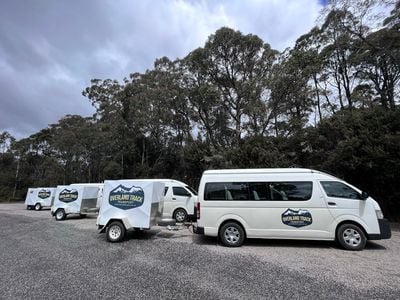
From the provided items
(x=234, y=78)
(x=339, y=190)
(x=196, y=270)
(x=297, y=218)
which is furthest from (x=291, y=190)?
(x=234, y=78)

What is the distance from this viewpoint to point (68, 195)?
12.4 metres

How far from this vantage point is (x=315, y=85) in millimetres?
18422

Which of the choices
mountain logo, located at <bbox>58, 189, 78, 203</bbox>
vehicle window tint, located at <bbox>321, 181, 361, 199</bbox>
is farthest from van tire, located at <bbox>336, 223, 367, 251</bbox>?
mountain logo, located at <bbox>58, 189, 78, 203</bbox>

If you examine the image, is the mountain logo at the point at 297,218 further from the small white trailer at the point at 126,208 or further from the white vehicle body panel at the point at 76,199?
the white vehicle body panel at the point at 76,199

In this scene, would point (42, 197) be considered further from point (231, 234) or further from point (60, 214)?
point (231, 234)

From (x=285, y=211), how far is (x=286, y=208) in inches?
3.3

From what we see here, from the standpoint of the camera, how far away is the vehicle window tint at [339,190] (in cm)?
614

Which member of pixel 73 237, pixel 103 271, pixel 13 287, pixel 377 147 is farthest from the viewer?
pixel 377 147

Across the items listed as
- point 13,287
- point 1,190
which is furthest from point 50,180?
point 13,287

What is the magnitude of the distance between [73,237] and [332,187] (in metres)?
8.27

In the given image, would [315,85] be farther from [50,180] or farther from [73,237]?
[50,180]

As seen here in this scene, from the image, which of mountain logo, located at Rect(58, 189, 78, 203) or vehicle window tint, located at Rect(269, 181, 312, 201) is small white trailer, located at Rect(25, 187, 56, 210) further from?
vehicle window tint, located at Rect(269, 181, 312, 201)

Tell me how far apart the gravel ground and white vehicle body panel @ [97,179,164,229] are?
A: 66cm

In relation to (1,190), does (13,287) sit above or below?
below
